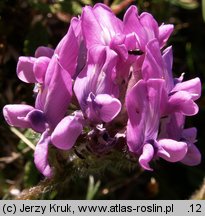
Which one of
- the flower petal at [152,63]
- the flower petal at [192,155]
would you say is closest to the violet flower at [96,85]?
the flower petal at [152,63]

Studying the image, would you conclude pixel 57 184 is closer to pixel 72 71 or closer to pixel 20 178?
pixel 72 71

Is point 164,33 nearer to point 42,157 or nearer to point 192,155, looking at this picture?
point 192,155

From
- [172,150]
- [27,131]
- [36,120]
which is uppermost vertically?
[36,120]

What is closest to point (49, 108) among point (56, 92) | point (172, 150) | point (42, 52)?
point (56, 92)

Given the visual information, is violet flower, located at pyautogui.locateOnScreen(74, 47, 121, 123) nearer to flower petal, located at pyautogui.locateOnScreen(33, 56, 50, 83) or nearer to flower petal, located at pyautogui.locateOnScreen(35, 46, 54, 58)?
flower petal, located at pyautogui.locateOnScreen(33, 56, 50, 83)

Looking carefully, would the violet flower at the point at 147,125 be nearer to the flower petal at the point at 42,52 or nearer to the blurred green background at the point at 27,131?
the flower petal at the point at 42,52

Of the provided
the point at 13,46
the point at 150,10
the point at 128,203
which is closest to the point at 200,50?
the point at 150,10
